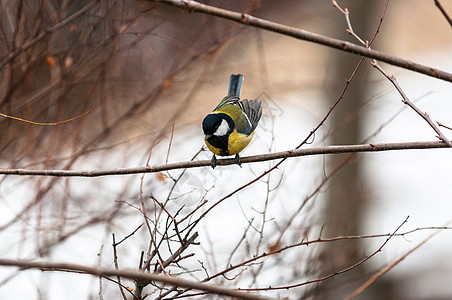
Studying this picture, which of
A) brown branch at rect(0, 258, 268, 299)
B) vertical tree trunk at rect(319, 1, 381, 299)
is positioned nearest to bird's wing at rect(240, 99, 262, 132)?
brown branch at rect(0, 258, 268, 299)

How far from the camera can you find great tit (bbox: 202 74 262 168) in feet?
→ 8.78

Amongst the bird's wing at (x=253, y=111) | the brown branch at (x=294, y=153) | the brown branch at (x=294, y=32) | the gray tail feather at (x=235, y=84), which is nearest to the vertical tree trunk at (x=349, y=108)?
the gray tail feather at (x=235, y=84)

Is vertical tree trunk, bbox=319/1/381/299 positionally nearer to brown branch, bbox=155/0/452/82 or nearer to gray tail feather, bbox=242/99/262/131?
gray tail feather, bbox=242/99/262/131

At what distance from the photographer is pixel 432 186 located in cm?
609

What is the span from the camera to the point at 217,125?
271 centimetres

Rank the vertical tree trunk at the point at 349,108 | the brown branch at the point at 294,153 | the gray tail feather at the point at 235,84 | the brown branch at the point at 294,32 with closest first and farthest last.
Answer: the brown branch at the point at 294,32 < the brown branch at the point at 294,153 < the gray tail feather at the point at 235,84 < the vertical tree trunk at the point at 349,108

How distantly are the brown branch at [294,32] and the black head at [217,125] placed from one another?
4.27 feet

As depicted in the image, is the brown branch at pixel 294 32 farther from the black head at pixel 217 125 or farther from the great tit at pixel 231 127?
the black head at pixel 217 125

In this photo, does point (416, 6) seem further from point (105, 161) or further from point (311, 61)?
point (105, 161)

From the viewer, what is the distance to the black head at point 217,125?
8.79 feet

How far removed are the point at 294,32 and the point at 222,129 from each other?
1.38 m

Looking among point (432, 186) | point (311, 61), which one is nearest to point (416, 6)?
point (311, 61)

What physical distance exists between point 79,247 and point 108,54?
1.23 meters

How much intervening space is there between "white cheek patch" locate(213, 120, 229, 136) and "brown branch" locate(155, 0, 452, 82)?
51.6 inches
